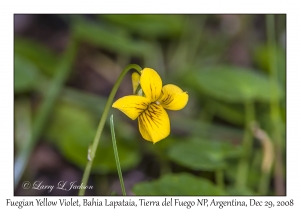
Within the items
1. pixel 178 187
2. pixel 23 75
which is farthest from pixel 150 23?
pixel 178 187

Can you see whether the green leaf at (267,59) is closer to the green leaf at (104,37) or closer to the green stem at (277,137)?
the green stem at (277,137)

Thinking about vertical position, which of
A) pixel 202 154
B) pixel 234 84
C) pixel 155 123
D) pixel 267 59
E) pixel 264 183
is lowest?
pixel 264 183

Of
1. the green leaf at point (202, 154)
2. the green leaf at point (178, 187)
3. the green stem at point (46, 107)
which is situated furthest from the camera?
the green stem at point (46, 107)

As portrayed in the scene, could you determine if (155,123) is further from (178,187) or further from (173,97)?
(178,187)

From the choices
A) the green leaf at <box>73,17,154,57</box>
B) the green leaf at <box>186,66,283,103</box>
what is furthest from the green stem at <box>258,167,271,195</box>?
the green leaf at <box>73,17,154,57</box>

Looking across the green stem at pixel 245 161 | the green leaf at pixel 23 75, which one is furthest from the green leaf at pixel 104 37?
the green stem at pixel 245 161
